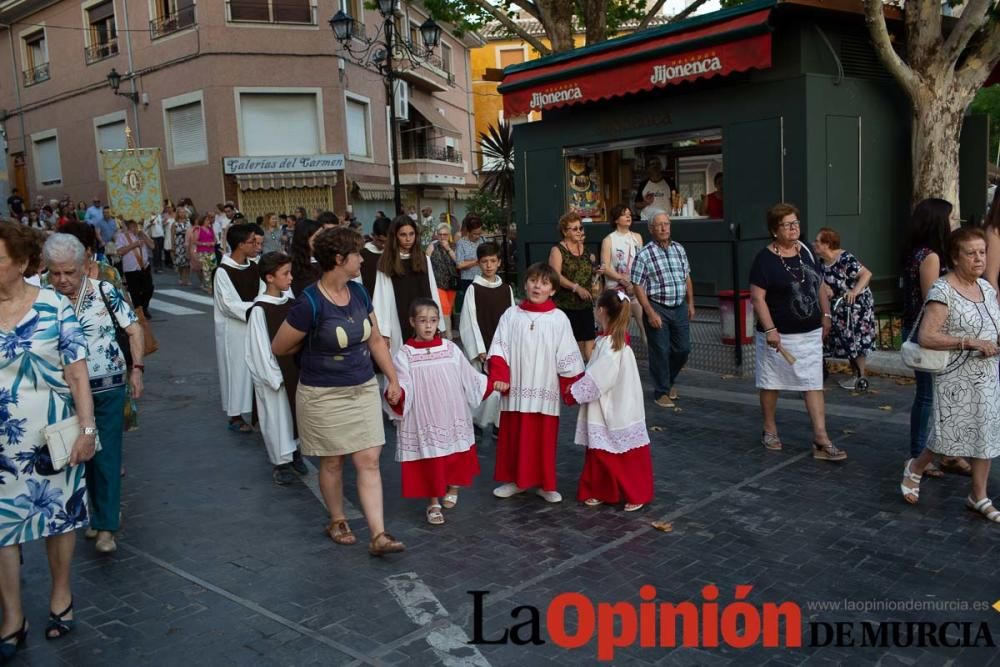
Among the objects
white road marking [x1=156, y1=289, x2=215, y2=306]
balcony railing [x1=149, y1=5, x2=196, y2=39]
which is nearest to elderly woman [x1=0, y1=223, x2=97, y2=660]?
white road marking [x1=156, y1=289, x2=215, y2=306]

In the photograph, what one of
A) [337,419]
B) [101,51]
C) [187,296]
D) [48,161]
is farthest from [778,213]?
[48,161]

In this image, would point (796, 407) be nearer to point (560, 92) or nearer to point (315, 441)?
point (315, 441)

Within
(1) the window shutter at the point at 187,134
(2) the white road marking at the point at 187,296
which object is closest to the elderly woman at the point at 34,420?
Answer: (2) the white road marking at the point at 187,296

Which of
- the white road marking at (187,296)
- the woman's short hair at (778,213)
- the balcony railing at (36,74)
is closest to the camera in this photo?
the woman's short hair at (778,213)

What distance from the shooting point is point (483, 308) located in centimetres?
699

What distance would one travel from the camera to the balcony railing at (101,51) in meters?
28.7

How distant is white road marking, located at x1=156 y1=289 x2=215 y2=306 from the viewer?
57.9 ft

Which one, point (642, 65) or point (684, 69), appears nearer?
point (684, 69)

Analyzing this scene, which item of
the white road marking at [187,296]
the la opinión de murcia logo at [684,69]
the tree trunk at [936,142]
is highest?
the la opinión de murcia logo at [684,69]

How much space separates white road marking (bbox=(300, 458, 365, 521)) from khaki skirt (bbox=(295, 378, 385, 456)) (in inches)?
29.5

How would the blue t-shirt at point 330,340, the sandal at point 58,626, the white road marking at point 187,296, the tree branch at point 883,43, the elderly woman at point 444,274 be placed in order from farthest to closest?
the white road marking at point 187,296, the tree branch at point 883,43, the elderly woman at point 444,274, the blue t-shirt at point 330,340, the sandal at point 58,626

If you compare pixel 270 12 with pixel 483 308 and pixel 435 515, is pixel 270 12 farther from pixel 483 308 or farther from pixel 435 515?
pixel 435 515

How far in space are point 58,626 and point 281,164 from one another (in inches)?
914

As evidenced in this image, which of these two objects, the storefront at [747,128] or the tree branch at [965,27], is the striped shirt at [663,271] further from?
the tree branch at [965,27]
